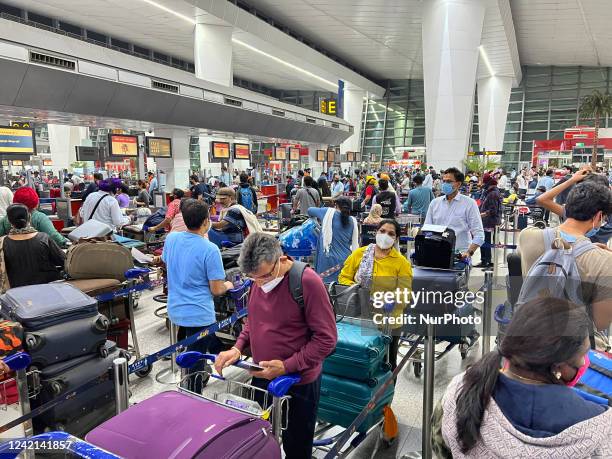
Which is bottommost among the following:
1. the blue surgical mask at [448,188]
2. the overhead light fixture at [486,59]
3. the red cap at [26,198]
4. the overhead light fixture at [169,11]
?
the red cap at [26,198]

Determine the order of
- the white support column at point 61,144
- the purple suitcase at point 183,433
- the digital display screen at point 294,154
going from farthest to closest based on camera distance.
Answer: the white support column at point 61,144
the digital display screen at point 294,154
the purple suitcase at point 183,433

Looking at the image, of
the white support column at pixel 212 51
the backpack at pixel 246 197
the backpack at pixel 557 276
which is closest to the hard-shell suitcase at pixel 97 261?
the backpack at pixel 557 276

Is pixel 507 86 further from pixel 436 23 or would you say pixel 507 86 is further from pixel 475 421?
pixel 475 421

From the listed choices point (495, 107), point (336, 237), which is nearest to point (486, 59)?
point (495, 107)

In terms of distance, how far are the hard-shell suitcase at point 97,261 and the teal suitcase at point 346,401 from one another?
101 inches

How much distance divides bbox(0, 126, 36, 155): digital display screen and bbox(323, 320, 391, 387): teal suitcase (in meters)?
10.1

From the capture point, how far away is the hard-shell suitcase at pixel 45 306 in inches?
117

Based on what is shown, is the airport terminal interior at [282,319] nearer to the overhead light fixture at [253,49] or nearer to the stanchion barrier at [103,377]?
the stanchion barrier at [103,377]

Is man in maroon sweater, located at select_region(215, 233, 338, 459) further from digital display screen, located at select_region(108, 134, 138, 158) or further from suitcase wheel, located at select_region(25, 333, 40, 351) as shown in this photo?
digital display screen, located at select_region(108, 134, 138, 158)

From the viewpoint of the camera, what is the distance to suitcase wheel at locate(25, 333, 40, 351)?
286cm

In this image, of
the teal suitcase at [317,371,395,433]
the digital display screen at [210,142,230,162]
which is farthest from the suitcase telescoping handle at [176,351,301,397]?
the digital display screen at [210,142,230,162]

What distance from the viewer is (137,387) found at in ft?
14.1

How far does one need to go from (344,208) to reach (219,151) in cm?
1462

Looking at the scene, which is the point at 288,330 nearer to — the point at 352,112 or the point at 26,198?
the point at 26,198
